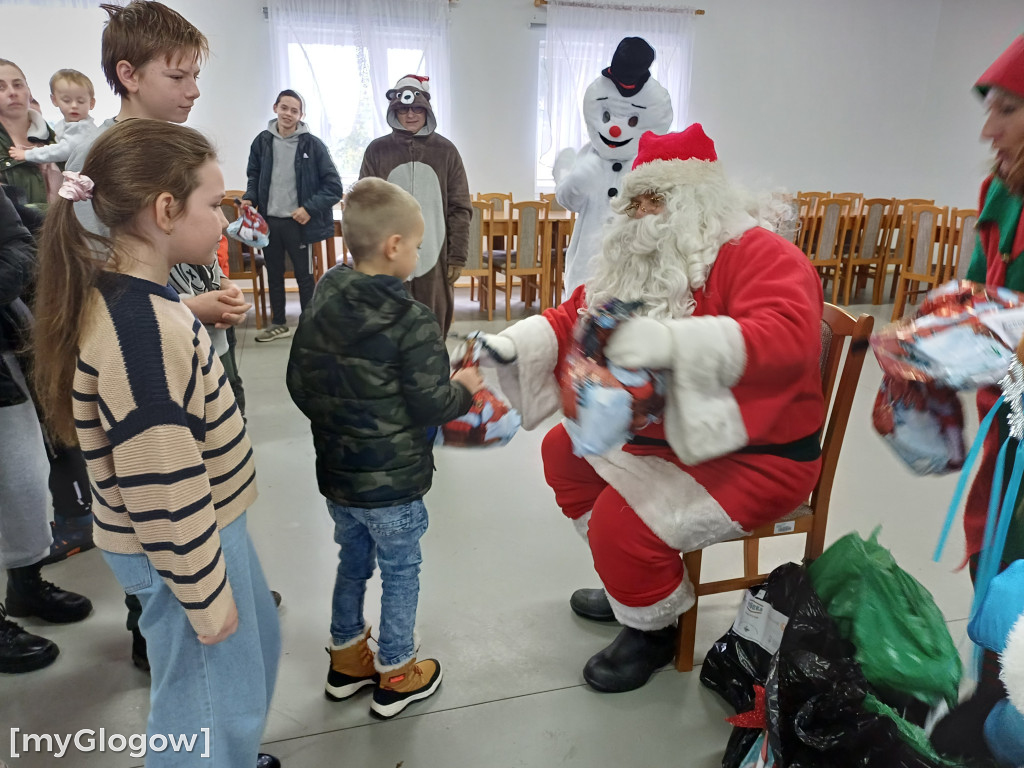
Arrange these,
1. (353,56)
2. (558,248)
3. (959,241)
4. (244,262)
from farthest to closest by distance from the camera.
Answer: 1. (353,56)
2. (558,248)
3. (959,241)
4. (244,262)

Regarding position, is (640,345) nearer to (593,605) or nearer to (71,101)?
(593,605)

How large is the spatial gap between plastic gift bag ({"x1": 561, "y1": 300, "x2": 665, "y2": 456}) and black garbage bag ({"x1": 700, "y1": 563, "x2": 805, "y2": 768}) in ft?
1.73

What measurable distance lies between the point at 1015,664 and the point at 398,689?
1244 millimetres

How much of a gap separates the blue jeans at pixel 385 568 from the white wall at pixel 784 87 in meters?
5.87

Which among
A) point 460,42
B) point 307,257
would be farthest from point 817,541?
point 460,42

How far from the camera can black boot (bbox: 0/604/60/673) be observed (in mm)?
1668

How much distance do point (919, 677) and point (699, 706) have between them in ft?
2.10

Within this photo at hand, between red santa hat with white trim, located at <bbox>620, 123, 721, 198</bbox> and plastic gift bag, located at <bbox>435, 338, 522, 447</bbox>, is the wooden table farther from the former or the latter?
plastic gift bag, located at <bbox>435, 338, 522, 447</bbox>

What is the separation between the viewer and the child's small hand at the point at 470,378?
1.49 metres

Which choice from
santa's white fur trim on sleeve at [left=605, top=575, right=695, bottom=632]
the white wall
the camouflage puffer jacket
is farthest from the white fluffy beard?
the white wall

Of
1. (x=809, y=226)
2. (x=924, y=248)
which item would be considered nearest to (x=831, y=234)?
(x=809, y=226)

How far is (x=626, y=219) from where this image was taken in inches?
62.0

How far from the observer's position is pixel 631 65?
3236 mm

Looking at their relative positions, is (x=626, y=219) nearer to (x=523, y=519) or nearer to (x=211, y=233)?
(x=211, y=233)
